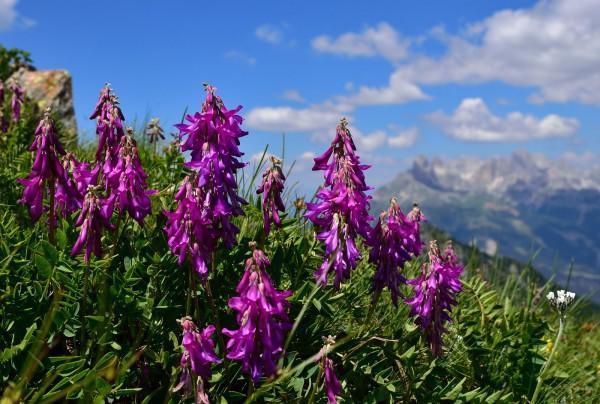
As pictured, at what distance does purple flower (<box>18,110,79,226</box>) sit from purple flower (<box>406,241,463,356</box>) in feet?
7.78

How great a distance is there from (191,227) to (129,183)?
582 mm

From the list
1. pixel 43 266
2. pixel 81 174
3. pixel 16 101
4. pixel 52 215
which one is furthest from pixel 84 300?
pixel 16 101

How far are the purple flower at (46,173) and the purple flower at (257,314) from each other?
5.14 ft

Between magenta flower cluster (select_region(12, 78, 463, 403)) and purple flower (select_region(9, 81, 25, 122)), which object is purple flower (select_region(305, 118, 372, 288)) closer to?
magenta flower cluster (select_region(12, 78, 463, 403))

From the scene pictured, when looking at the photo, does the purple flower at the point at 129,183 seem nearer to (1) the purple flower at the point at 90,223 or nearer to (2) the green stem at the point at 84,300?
(1) the purple flower at the point at 90,223

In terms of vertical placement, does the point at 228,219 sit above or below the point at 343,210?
below

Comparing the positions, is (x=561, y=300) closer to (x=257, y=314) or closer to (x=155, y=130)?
(x=257, y=314)

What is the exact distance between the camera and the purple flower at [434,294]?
159 inches

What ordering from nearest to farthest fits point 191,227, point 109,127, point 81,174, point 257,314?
point 257,314, point 191,227, point 109,127, point 81,174

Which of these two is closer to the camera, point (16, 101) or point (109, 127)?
point (109, 127)

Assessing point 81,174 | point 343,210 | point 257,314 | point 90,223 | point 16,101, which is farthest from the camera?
point 16,101

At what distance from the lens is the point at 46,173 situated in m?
3.79

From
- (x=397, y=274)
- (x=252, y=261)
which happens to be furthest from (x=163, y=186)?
(x=252, y=261)

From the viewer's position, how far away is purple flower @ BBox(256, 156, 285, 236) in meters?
3.64
